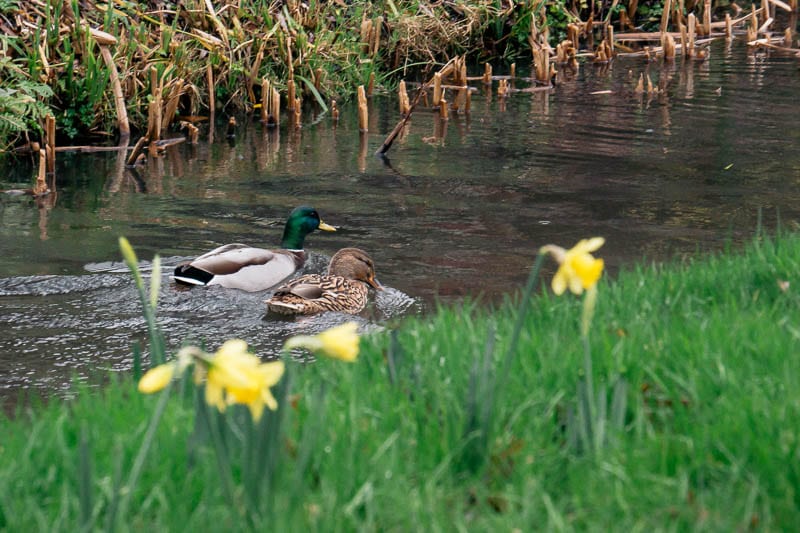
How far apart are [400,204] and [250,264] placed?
2636 mm

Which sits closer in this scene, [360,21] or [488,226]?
[488,226]

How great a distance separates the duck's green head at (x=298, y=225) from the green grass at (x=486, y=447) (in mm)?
5110

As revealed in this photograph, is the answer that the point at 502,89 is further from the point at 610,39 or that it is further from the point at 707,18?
the point at 707,18

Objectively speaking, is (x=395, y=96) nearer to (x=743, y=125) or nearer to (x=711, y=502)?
(x=743, y=125)

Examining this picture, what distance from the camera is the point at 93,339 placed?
689 centimetres

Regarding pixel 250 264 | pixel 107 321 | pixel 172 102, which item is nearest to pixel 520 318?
pixel 107 321

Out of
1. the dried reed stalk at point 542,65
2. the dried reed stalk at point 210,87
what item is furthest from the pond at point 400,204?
the dried reed stalk at point 542,65

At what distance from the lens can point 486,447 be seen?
300 cm

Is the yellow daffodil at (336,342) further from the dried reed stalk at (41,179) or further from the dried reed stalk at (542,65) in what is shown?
the dried reed stalk at (542,65)

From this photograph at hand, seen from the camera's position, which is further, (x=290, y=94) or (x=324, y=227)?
(x=290, y=94)

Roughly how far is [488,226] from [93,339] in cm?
385

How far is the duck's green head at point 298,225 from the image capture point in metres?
9.02

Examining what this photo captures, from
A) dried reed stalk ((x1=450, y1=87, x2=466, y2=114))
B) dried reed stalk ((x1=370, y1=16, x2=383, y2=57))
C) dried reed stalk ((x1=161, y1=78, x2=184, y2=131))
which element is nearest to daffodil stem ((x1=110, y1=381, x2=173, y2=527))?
dried reed stalk ((x1=161, y1=78, x2=184, y2=131))

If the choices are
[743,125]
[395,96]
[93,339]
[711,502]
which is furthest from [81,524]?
[395,96]
